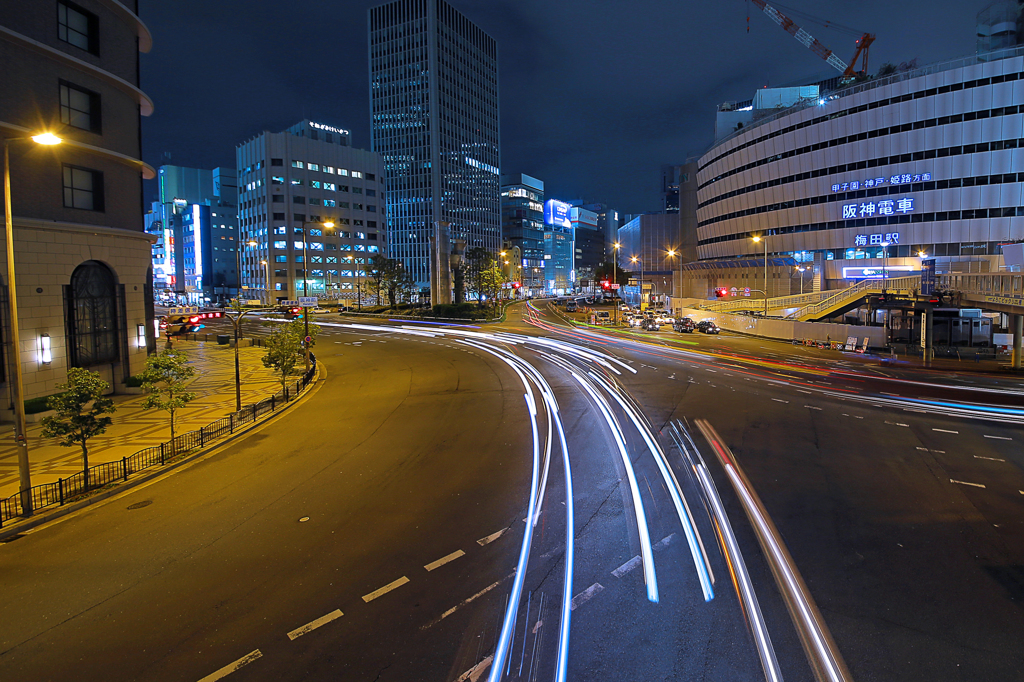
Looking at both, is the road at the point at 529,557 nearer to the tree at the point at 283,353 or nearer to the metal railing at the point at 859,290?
the tree at the point at 283,353

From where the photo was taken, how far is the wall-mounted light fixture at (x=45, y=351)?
22812 millimetres

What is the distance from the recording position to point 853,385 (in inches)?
1092

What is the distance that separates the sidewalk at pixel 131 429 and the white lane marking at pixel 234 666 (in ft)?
36.8

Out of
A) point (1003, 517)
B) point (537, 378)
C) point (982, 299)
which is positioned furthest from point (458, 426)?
point (982, 299)

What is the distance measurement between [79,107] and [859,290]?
55.7 metres

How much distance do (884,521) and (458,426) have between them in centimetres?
1367

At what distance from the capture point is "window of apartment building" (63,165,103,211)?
81.0 ft

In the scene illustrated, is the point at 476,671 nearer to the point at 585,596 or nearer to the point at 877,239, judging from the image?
the point at 585,596

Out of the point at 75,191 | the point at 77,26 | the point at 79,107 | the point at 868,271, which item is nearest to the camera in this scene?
the point at 75,191

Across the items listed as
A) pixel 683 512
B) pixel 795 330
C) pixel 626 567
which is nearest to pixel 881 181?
pixel 795 330

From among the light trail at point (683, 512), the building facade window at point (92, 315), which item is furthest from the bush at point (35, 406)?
the light trail at point (683, 512)

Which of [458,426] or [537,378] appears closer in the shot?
[458,426]

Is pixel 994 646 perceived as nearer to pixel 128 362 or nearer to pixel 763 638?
pixel 763 638

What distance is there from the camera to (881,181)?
72.4m
